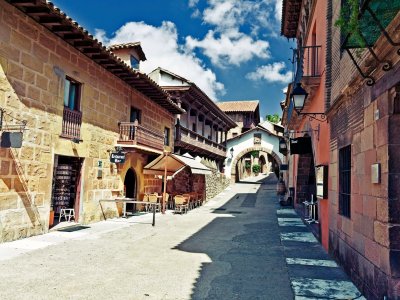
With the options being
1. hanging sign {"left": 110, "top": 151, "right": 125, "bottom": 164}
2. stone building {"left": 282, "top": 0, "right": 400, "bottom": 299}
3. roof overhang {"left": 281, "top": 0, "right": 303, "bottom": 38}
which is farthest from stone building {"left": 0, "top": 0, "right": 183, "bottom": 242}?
stone building {"left": 282, "top": 0, "right": 400, "bottom": 299}

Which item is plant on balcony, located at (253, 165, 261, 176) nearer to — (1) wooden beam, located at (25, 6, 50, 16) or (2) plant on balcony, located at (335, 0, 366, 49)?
(1) wooden beam, located at (25, 6, 50, 16)

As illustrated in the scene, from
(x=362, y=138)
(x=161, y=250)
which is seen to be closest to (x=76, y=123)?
(x=161, y=250)

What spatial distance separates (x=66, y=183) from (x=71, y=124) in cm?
205

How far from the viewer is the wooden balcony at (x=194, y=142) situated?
20062 millimetres

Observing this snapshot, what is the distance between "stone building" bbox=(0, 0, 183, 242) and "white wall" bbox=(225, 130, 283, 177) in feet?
63.4

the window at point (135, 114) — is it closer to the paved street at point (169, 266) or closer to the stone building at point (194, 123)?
the stone building at point (194, 123)

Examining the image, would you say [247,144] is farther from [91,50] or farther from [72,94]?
[72,94]

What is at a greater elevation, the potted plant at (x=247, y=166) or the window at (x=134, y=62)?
the window at (x=134, y=62)

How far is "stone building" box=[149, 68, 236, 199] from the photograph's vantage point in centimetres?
2031

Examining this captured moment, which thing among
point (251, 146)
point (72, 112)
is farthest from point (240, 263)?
point (251, 146)

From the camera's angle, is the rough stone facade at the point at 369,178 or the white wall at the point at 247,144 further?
the white wall at the point at 247,144

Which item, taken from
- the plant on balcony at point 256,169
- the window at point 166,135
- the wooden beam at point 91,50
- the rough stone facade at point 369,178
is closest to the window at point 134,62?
the window at point 166,135

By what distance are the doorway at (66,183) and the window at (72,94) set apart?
5.47 ft

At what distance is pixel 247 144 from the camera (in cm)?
3256
